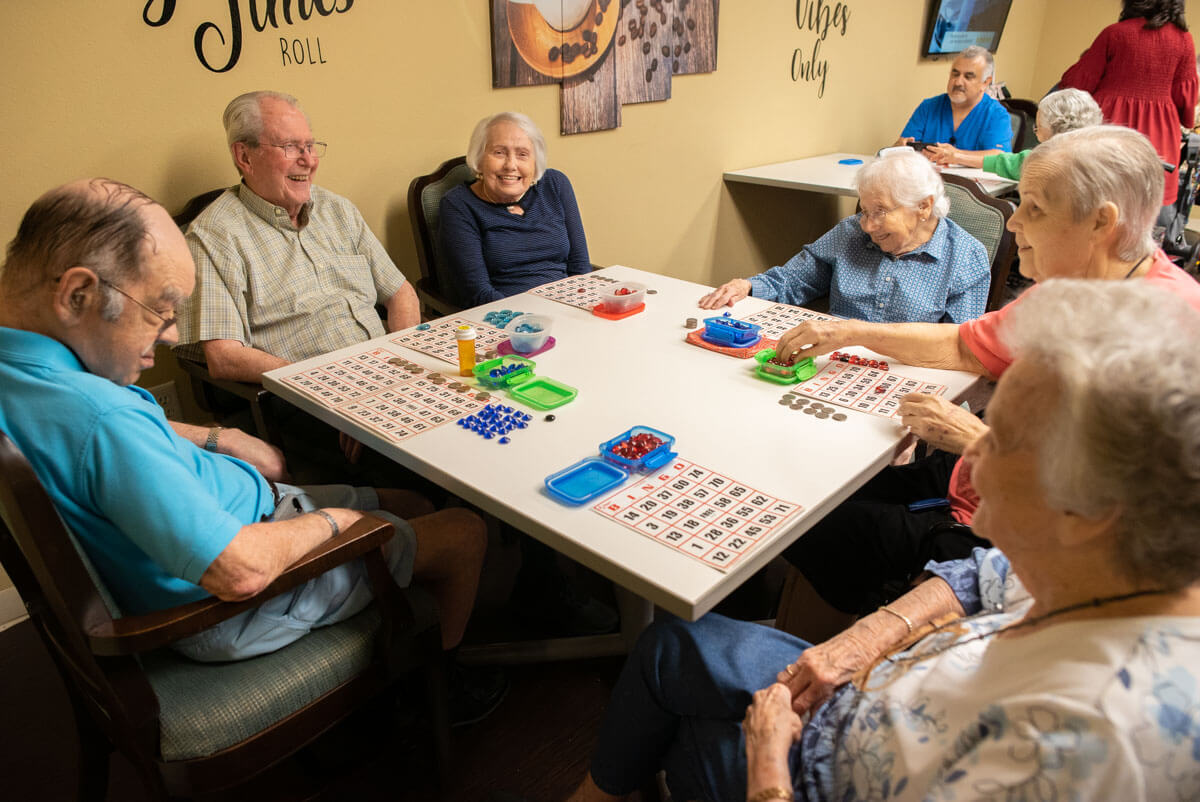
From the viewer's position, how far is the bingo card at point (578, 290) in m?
2.27

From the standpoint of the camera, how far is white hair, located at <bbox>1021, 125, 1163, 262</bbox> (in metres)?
1.56

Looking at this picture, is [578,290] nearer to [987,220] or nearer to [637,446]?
[637,446]

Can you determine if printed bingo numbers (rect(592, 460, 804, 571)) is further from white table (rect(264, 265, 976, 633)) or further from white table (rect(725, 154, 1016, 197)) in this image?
white table (rect(725, 154, 1016, 197))

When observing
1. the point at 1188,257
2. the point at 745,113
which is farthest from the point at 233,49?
the point at 1188,257

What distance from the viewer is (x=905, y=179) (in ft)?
7.08

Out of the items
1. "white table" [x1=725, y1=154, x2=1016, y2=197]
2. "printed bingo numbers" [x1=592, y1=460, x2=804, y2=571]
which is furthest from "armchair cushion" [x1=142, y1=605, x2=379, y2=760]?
"white table" [x1=725, y1=154, x2=1016, y2=197]

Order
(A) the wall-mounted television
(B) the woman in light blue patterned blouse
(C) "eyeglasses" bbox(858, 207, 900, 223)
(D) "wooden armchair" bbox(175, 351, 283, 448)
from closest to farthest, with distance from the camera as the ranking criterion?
(B) the woman in light blue patterned blouse
(D) "wooden armchair" bbox(175, 351, 283, 448)
(C) "eyeglasses" bbox(858, 207, 900, 223)
(A) the wall-mounted television

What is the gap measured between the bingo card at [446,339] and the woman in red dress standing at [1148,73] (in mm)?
3724

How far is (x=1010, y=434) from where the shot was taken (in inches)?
32.6

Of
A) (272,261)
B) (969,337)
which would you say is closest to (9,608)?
(272,261)

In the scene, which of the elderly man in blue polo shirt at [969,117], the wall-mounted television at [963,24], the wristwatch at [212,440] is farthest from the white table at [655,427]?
the wall-mounted television at [963,24]

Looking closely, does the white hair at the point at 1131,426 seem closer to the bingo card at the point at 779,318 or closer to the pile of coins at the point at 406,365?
the bingo card at the point at 779,318

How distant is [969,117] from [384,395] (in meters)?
3.76

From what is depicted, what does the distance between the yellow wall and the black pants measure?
1.93 meters
